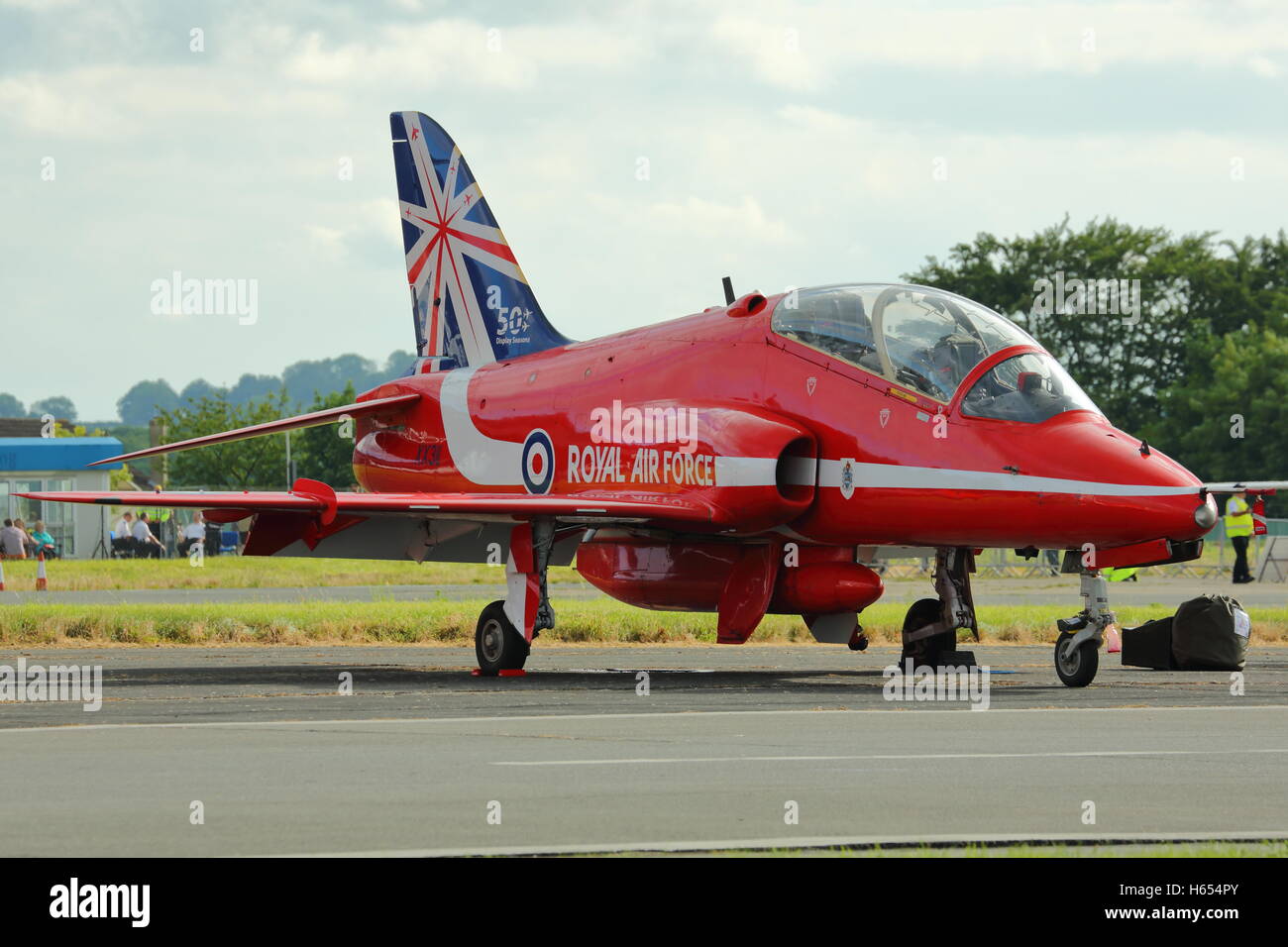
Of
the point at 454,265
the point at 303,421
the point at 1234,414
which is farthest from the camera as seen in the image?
the point at 1234,414

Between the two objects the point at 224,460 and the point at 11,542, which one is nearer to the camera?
the point at 11,542

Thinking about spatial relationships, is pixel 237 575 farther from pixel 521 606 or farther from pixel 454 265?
pixel 521 606

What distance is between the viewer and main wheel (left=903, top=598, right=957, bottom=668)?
1792 centimetres

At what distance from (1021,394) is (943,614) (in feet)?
8.87

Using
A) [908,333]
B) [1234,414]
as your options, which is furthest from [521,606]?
[1234,414]

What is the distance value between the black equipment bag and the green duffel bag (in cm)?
22

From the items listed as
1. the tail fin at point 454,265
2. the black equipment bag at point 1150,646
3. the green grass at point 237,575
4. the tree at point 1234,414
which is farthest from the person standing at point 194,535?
Result: the black equipment bag at point 1150,646

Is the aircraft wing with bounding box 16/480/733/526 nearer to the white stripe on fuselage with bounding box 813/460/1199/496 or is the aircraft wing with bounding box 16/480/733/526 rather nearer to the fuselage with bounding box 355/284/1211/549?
the fuselage with bounding box 355/284/1211/549

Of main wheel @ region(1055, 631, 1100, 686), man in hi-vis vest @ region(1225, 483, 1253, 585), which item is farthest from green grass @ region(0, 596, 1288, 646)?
man in hi-vis vest @ region(1225, 483, 1253, 585)

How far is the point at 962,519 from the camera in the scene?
52.3 ft

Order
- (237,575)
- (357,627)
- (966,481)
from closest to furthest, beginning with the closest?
(966,481)
(357,627)
(237,575)

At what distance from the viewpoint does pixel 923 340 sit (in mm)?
16453

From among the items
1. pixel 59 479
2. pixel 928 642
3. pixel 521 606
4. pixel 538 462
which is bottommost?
pixel 928 642

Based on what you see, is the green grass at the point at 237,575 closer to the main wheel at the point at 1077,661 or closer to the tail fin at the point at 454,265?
the tail fin at the point at 454,265
